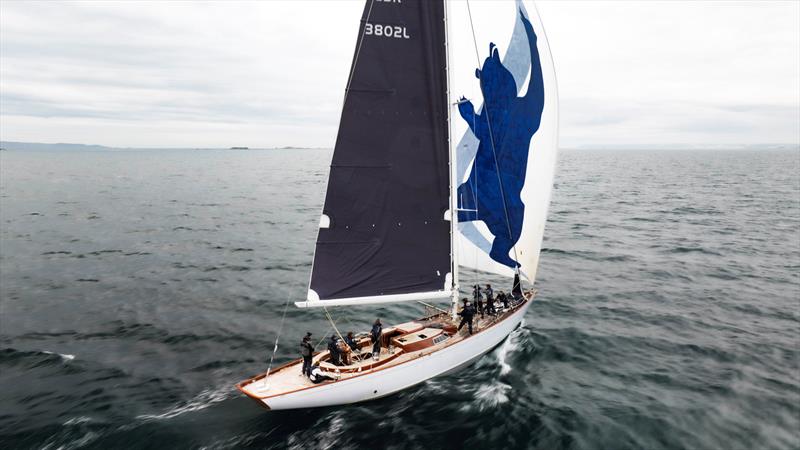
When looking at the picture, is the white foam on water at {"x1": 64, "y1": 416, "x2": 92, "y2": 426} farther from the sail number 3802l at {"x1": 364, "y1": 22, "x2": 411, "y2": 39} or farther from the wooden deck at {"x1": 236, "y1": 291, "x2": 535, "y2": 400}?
the sail number 3802l at {"x1": 364, "y1": 22, "x2": 411, "y2": 39}

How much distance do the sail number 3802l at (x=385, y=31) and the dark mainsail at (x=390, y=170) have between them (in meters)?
0.03

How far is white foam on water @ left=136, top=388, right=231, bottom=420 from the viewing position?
51.8ft

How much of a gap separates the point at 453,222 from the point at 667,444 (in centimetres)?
1038

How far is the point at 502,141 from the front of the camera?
20547 millimetres

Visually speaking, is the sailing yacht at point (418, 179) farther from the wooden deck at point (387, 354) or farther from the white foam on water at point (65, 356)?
the white foam on water at point (65, 356)

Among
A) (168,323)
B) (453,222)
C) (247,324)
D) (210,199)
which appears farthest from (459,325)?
(210,199)

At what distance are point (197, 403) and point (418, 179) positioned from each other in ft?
39.4

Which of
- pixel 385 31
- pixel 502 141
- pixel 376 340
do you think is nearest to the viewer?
pixel 385 31

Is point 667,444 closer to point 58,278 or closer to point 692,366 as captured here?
point 692,366

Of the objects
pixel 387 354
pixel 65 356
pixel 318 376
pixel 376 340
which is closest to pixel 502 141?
pixel 376 340

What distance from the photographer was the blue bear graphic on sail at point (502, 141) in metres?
20.2

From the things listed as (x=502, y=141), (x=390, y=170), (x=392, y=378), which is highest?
(x=502, y=141)

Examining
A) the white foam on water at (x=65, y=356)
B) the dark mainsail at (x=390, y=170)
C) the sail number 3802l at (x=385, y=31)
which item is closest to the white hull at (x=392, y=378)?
the dark mainsail at (x=390, y=170)

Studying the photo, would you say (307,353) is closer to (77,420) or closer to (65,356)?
(77,420)
